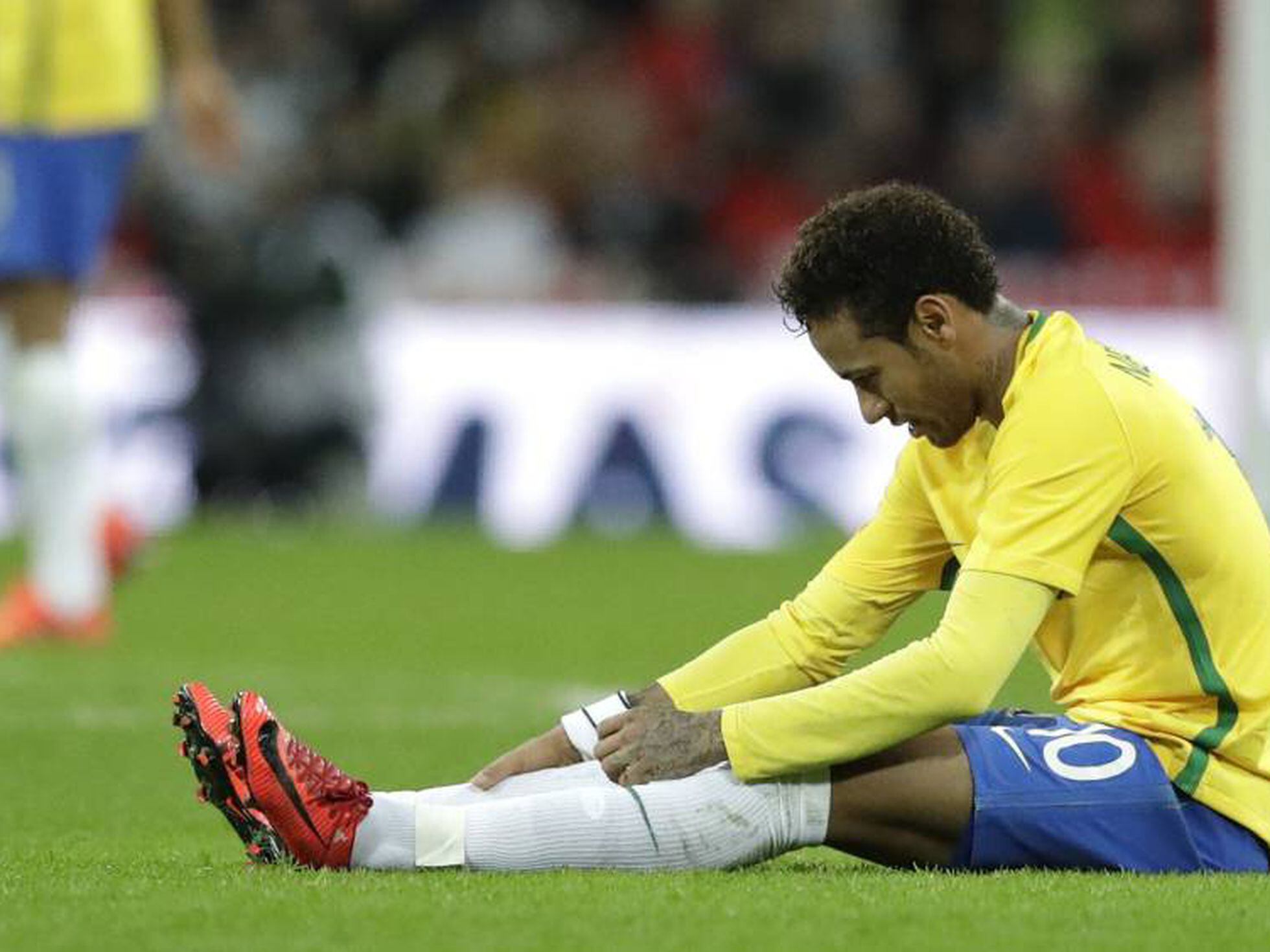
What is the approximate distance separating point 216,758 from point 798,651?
3.68 ft

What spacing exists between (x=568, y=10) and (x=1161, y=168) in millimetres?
3560

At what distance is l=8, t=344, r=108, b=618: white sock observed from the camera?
8875 mm

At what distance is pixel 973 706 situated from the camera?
448cm

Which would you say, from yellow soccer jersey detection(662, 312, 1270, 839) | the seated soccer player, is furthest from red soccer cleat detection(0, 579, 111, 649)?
yellow soccer jersey detection(662, 312, 1270, 839)

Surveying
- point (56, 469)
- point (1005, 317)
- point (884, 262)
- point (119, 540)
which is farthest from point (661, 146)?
point (884, 262)

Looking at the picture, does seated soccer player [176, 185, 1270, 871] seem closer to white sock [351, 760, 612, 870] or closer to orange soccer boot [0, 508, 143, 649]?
white sock [351, 760, 612, 870]

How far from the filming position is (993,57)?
680 inches

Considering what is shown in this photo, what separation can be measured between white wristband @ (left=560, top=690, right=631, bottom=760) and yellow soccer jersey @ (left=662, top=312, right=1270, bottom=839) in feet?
1.38

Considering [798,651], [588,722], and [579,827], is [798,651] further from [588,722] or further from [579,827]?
[579,827]

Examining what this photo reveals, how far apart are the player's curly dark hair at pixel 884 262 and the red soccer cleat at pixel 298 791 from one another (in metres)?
1.03

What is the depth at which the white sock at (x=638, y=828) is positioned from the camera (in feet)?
15.2

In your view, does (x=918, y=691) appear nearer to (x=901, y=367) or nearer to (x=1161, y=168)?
(x=901, y=367)

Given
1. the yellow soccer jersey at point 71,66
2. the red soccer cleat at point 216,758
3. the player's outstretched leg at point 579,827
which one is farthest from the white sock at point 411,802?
the yellow soccer jersey at point 71,66

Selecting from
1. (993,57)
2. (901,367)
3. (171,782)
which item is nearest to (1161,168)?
(993,57)
